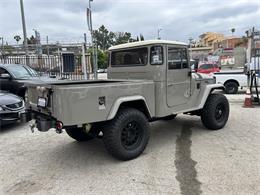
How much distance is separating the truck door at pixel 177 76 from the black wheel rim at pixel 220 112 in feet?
3.54

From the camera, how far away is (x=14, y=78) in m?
8.80

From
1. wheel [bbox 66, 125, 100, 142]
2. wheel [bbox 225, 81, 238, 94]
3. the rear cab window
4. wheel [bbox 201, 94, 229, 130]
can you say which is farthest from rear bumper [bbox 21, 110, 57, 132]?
wheel [bbox 225, 81, 238, 94]

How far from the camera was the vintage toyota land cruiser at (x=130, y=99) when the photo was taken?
376 centimetres

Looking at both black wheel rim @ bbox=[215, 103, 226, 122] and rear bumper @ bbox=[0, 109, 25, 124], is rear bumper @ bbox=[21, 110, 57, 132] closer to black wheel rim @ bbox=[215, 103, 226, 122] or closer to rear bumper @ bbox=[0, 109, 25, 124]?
rear bumper @ bbox=[0, 109, 25, 124]

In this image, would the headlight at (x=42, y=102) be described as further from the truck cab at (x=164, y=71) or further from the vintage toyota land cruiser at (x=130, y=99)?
the truck cab at (x=164, y=71)

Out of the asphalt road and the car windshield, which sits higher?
the car windshield

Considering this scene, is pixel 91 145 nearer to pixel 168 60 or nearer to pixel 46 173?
pixel 46 173

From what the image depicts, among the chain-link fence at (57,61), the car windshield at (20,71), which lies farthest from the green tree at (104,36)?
the car windshield at (20,71)

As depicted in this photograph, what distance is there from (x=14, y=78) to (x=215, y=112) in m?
6.48

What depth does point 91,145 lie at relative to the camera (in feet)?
17.4

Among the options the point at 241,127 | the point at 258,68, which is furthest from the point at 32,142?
the point at 258,68

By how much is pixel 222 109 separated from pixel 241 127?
2.09ft

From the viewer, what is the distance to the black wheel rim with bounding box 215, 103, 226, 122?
6125mm

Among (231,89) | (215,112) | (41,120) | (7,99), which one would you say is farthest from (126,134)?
(231,89)
